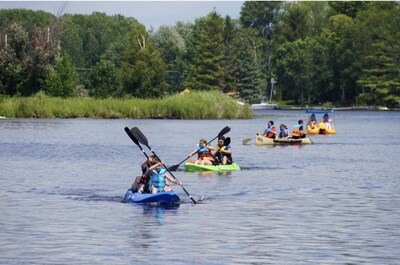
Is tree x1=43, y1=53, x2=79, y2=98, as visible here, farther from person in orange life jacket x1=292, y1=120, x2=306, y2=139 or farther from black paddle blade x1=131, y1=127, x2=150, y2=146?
black paddle blade x1=131, y1=127, x2=150, y2=146

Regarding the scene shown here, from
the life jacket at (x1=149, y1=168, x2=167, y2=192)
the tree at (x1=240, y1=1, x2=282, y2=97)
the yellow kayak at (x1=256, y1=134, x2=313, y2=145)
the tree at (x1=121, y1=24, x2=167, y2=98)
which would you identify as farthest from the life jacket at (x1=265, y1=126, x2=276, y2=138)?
the tree at (x1=240, y1=1, x2=282, y2=97)

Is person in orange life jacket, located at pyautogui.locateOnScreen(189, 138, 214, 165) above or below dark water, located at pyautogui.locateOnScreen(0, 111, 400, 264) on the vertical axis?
above

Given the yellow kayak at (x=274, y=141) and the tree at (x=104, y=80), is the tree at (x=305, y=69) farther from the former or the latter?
the yellow kayak at (x=274, y=141)

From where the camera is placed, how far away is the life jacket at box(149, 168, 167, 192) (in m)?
28.1

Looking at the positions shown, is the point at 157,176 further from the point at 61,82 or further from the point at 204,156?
the point at 61,82

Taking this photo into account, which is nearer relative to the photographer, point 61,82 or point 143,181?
point 143,181

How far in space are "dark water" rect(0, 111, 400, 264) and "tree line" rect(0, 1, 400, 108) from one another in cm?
5129

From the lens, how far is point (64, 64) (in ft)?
343

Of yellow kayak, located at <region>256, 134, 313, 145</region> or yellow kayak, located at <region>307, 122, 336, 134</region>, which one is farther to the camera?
yellow kayak, located at <region>307, 122, 336, 134</region>

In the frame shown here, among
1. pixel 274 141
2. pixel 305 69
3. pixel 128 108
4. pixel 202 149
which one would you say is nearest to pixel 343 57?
pixel 305 69

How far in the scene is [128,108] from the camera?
92.6 metres

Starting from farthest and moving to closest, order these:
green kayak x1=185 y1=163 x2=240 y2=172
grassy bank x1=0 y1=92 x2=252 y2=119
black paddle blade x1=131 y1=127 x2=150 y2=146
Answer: grassy bank x1=0 y1=92 x2=252 y2=119 < green kayak x1=185 y1=163 x2=240 y2=172 < black paddle blade x1=131 y1=127 x2=150 y2=146

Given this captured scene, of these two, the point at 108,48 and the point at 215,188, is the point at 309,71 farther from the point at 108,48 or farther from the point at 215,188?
the point at 215,188

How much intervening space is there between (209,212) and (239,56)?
430ft
